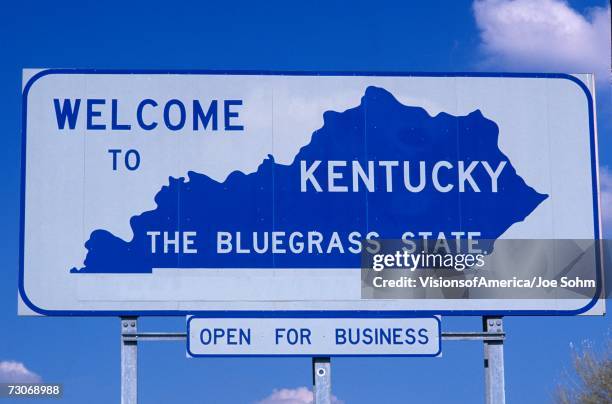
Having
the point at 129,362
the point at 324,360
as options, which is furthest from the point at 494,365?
the point at 129,362

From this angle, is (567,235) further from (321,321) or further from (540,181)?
(321,321)

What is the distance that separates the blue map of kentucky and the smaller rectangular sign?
71cm

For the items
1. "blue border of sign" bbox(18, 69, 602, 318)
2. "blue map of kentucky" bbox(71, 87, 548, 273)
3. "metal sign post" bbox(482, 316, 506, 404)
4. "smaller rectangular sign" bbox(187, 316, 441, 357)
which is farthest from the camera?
"metal sign post" bbox(482, 316, 506, 404)

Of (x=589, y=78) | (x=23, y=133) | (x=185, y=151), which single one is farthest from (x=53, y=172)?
(x=589, y=78)

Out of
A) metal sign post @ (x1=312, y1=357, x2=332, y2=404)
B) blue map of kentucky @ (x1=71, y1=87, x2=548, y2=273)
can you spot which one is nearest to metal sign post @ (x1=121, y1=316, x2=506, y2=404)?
metal sign post @ (x1=312, y1=357, x2=332, y2=404)

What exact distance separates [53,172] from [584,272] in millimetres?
6664

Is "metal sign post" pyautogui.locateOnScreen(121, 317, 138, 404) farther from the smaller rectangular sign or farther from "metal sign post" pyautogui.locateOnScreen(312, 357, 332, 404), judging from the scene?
"metal sign post" pyautogui.locateOnScreen(312, 357, 332, 404)

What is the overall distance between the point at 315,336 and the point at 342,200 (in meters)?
1.71

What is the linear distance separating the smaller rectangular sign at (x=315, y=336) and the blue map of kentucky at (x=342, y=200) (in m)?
0.71

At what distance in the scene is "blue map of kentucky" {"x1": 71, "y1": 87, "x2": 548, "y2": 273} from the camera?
1464cm

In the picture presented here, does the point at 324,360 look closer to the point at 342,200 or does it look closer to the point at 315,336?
the point at 315,336

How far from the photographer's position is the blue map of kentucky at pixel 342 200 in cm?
1464

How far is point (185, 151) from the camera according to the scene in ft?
48.8

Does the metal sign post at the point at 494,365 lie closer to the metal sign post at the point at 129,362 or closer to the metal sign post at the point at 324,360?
the metal sign post at the point at 324,360
